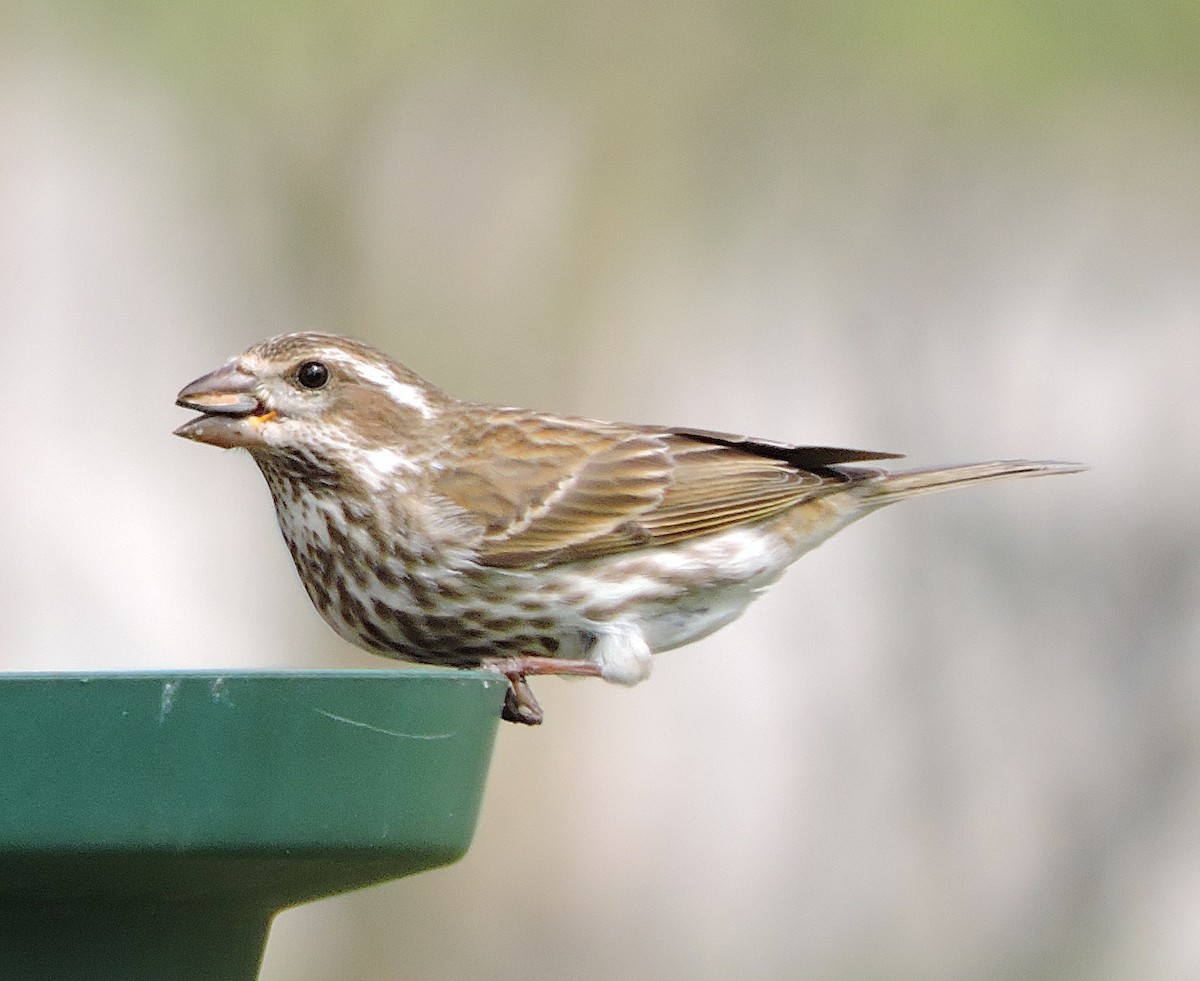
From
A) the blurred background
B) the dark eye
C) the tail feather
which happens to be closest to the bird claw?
the dark eye

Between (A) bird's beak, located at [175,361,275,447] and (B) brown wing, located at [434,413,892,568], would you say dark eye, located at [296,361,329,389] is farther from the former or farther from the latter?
(B) brown wing, located at [434,413,892,568]

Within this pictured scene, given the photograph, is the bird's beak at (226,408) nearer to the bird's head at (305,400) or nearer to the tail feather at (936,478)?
the bird's head at (305,400)

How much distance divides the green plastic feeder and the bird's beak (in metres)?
2.18

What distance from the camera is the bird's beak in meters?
5.51

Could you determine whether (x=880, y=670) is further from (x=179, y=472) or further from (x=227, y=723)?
(x=227, y=723)

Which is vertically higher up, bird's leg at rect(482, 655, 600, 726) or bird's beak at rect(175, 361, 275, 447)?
bird's beak at rect(175, 361, 275, 447)

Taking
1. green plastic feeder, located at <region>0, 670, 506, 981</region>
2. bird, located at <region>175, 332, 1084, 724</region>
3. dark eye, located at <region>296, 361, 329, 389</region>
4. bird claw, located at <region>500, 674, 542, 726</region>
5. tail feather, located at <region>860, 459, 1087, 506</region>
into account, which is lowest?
green plastic feeder, located at <region>0, 670, 506, 981</region>

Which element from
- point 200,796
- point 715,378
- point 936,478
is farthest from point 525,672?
point 715,378

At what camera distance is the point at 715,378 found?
10.9 meters

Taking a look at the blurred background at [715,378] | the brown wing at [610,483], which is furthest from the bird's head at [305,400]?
the blurred background at [715,378]

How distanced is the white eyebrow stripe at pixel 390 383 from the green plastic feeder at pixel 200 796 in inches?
100

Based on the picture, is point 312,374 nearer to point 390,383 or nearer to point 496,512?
point 390,383

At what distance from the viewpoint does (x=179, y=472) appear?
10.5m

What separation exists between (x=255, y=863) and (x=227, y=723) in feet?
0.84
